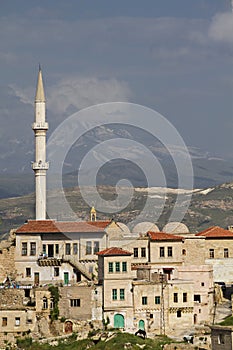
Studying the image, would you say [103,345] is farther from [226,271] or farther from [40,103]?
[40,103]

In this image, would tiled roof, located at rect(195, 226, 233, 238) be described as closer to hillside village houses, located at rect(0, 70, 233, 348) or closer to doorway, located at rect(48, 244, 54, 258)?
hillside village houses, located at rect(0, 70, 233, 348)

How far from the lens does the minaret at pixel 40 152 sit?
→ 99.1 meters

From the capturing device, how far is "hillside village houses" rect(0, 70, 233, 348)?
7969 centimetres

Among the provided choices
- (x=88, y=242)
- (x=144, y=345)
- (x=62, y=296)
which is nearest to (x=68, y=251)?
(x=88, y=242)

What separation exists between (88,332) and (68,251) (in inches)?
439

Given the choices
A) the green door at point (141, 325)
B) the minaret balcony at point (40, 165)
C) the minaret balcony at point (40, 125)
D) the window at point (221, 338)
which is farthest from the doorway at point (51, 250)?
the window at point (221, 338)

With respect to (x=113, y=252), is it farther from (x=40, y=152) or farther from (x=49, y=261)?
(x=40, y=152)

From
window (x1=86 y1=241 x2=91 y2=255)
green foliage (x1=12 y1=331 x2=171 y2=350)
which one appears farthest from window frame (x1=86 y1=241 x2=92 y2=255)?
green foliage (x1=12 y1=331 x2=171 y2=350)

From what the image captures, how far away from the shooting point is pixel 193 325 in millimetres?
80562

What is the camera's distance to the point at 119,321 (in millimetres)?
79625

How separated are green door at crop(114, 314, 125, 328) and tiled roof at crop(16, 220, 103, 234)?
10.7 metres

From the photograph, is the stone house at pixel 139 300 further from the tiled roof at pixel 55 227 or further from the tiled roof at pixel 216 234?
the tiled roof at pixel 216 234

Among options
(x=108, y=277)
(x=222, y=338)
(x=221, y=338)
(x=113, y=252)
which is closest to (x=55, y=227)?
(x=113, y=252)

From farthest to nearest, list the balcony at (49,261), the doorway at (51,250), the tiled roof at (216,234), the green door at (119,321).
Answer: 1. the tiled roof at (216,234)
2. the doorway at (51,250)
3. the balcony at (49,261)
4. the green door at (119,321)
